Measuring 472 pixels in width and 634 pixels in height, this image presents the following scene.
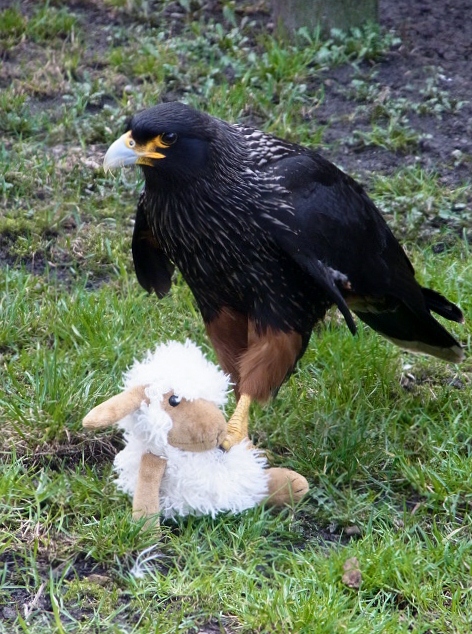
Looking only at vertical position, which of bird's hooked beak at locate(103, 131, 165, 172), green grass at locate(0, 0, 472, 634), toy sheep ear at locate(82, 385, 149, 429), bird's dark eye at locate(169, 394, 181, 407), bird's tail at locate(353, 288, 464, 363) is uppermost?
bird's hooked beak at locate(103, 131, 165, 172)

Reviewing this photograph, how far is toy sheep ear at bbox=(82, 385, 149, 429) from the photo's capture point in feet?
12.1

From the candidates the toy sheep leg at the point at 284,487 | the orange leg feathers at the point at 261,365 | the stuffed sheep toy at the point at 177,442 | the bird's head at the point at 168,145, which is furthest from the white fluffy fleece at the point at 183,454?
the bird's head at the point at 168,145

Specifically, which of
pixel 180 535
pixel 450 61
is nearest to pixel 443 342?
pixel 180 535

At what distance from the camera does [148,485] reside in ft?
12.6

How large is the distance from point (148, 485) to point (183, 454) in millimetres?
171

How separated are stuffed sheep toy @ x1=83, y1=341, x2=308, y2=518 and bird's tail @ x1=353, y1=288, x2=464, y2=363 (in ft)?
4.36

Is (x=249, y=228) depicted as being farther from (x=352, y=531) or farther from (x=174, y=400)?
(x=352, y=531)

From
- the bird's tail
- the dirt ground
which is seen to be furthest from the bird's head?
the dirt ground

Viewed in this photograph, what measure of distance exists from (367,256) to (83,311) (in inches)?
57.6

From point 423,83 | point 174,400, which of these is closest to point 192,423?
point 174,400

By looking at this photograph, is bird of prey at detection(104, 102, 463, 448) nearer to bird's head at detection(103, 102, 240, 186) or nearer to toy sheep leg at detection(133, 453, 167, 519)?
bird's head at detection(103, 102, 240, 186)

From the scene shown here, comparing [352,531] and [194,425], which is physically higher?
[194,425]

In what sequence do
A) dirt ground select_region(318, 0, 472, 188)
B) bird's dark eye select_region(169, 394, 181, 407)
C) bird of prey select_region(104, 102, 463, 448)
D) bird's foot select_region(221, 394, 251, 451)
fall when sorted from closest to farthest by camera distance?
bird's dark eye select_region(169, 394, 181, 407)
bird's foot select_region(221, 394, 251, 451)
bird of prey select_region(104, 102, 463, 448)
dirt ground select_region(318, 0, 472, 188)

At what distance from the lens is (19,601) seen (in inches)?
142
